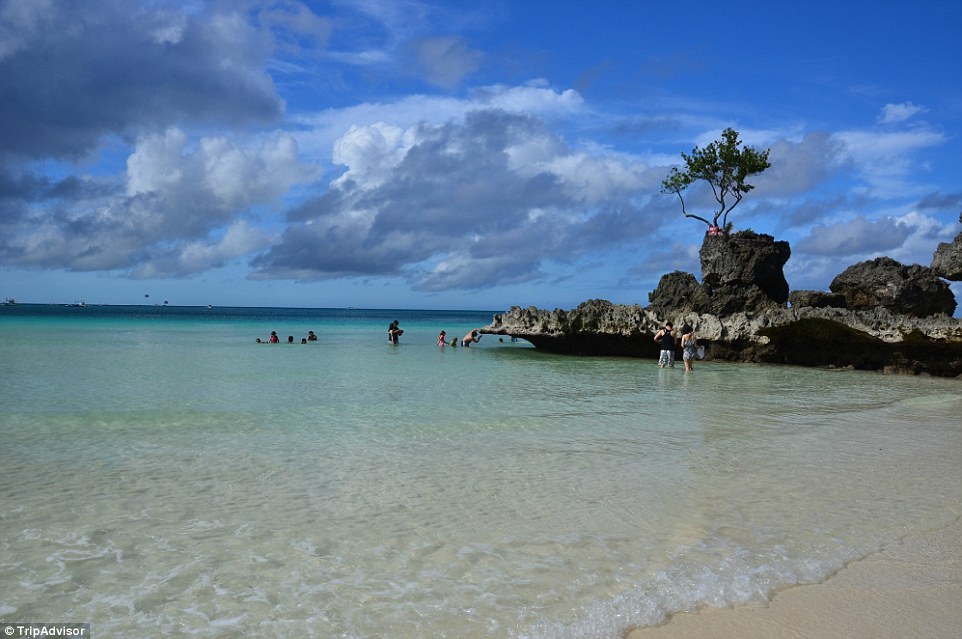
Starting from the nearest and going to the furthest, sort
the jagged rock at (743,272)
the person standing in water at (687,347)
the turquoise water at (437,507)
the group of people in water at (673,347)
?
the turquoise water at (437,507)
the person standing in water at (687,347)
the group of people in water at (673,347)
the jagged rock at (743,272)

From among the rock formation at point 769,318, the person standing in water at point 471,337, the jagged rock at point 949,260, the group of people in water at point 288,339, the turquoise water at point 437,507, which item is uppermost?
the jagged rock at point 949,260

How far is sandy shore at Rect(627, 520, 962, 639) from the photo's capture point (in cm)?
378

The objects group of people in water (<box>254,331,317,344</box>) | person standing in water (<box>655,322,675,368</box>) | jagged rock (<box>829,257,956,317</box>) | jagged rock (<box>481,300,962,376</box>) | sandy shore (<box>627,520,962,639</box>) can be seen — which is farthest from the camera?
group of people in water (<box>254,331,317,344</box>)

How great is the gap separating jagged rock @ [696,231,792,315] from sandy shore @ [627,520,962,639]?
23.8 m

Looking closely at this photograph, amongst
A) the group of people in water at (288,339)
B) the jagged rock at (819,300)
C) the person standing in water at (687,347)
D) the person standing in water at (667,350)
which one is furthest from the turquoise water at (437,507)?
the group of people in water at (288,339)

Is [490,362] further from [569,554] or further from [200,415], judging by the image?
[569,554]

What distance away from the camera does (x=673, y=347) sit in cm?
2317

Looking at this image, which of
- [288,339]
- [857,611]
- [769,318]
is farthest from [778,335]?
[288,339]

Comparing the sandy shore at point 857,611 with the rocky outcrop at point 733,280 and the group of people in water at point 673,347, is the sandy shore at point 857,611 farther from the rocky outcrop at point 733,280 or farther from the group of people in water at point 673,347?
the rocky outcrop at point 733,280

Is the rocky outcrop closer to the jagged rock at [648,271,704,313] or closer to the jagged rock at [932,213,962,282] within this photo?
the jagged rock at [648,271,704,313]

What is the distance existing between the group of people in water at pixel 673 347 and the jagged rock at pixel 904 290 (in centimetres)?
873

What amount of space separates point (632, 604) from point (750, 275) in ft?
84.6

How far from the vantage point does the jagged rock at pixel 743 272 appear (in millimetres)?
27344

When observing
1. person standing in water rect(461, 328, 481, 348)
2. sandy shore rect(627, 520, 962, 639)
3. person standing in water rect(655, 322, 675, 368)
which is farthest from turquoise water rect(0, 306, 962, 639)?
person standing in water rect(461, 328, 481, 348)
